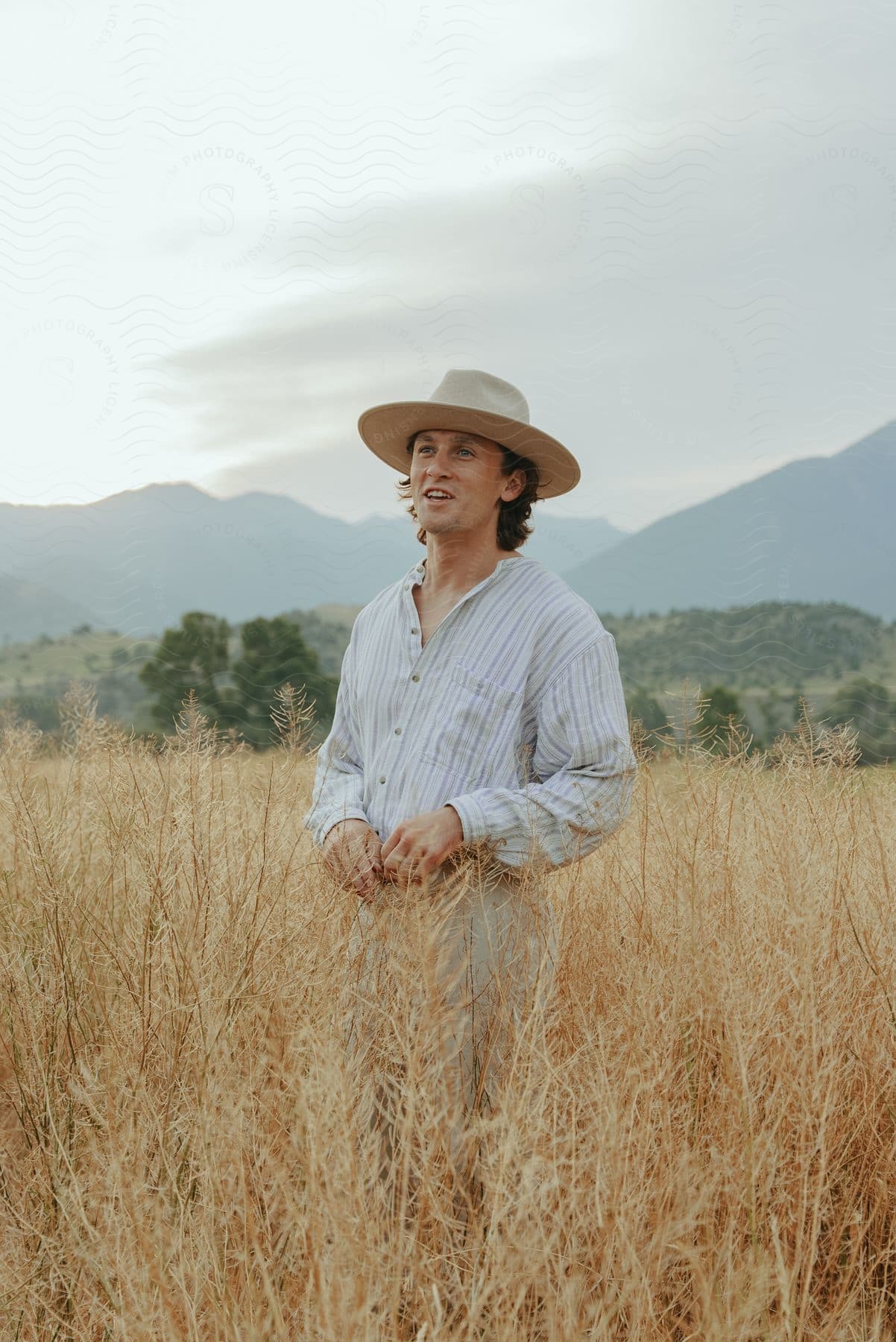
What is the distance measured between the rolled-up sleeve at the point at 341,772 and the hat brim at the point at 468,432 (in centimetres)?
59

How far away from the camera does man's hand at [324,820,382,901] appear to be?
2.43 meters

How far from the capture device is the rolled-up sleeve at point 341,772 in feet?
8.69

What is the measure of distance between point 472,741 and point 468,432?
804 millimetres

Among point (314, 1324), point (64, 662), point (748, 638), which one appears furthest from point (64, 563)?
point (314, 1324)

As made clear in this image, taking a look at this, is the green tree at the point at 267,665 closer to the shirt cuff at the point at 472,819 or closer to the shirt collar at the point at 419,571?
the shirt collar at the point at 419,571

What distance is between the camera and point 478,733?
253 cm

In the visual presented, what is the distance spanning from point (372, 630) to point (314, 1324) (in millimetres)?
1713

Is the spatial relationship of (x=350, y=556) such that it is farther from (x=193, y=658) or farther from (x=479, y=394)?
(x=193, y=658)

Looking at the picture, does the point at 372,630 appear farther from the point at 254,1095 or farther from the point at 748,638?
the point at 748,638

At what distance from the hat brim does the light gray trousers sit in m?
1.10

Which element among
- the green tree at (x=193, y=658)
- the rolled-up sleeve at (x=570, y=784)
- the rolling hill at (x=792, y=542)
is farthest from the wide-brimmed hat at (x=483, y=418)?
the green tree at (x=193, y=658)

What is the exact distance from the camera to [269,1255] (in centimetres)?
172

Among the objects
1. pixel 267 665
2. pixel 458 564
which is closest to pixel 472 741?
pixel 458 564

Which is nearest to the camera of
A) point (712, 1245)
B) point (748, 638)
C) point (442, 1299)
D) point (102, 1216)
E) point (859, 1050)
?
point (712, 1245)
